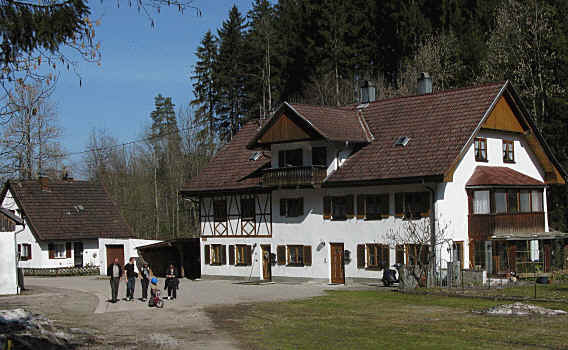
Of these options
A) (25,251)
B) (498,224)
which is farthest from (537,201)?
(25,251)

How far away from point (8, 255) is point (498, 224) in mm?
23065

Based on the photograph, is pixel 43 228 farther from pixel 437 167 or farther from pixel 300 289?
pixel 437 167

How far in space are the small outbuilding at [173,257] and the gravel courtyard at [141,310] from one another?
3.94 meters

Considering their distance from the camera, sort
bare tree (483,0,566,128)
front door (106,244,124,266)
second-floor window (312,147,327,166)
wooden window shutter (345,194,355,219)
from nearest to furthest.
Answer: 1. wooden window shutter (345,194,355,219)
2. second-floor window (312,147,327,166)
3. bare tree (483,0,566,128)
4. front door (106,244,124,266)

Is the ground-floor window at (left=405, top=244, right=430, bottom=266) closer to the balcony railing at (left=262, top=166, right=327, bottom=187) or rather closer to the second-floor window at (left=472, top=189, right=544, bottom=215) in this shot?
the second-floor window at (left=472, top=189, right=544, bottom=215)

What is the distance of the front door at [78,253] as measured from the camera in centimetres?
5744

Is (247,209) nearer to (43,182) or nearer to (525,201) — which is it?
(525,201)

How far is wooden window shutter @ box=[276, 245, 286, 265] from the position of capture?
42.2 metres

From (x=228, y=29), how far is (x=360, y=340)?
176 feet

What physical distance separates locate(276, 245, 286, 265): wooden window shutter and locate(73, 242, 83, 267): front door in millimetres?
21052

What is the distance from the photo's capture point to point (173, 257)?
51.1m

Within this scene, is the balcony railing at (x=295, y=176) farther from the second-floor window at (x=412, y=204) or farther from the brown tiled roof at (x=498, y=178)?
the brown tiled roof at (x=498, y=178)

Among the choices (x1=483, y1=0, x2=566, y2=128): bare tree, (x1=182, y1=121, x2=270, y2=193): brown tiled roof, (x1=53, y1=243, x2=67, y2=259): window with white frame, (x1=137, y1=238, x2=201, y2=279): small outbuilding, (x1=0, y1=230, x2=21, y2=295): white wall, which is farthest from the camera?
(x1=53, y1=243, x2=67, y2=259): window with white frame

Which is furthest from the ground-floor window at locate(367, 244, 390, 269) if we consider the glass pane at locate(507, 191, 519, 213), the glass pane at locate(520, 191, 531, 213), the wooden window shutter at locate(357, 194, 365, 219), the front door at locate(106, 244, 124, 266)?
the front door at locate(106, 244, 124, 266)
